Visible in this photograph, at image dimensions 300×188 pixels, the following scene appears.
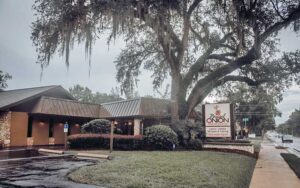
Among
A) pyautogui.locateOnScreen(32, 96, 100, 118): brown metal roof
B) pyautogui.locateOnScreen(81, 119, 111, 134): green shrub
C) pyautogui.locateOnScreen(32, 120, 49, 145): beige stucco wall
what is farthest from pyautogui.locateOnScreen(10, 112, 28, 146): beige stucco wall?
pyautogui.locateOnScreen(81, 119, 111, 134): green shrub

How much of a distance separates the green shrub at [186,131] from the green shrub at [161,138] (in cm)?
114

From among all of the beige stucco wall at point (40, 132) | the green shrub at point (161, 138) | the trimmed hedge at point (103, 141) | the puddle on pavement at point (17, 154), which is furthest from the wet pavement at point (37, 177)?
the beige stucco wall at point (40, 132)

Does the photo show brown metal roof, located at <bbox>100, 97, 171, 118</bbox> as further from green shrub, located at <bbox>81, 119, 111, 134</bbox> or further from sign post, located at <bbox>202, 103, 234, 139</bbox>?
sign post, located at <bbox>202, 103, 234, 139</bbox>

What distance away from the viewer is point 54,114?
86.8 feet

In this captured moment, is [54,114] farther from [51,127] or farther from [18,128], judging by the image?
[18,128]

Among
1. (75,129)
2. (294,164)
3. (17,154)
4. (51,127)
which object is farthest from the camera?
(75,129)

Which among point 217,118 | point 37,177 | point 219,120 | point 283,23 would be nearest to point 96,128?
point 217,118

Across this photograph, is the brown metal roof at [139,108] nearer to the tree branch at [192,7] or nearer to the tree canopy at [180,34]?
the tree canopy at [180,34]

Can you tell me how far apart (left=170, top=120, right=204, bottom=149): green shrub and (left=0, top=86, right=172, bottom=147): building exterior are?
456 centimetres

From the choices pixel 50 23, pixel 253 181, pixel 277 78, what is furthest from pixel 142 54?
pixel 253 181

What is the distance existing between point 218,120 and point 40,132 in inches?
601

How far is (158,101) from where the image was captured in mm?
29984

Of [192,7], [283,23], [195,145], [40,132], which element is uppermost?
[192,7]

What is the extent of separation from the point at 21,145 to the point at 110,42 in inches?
643
